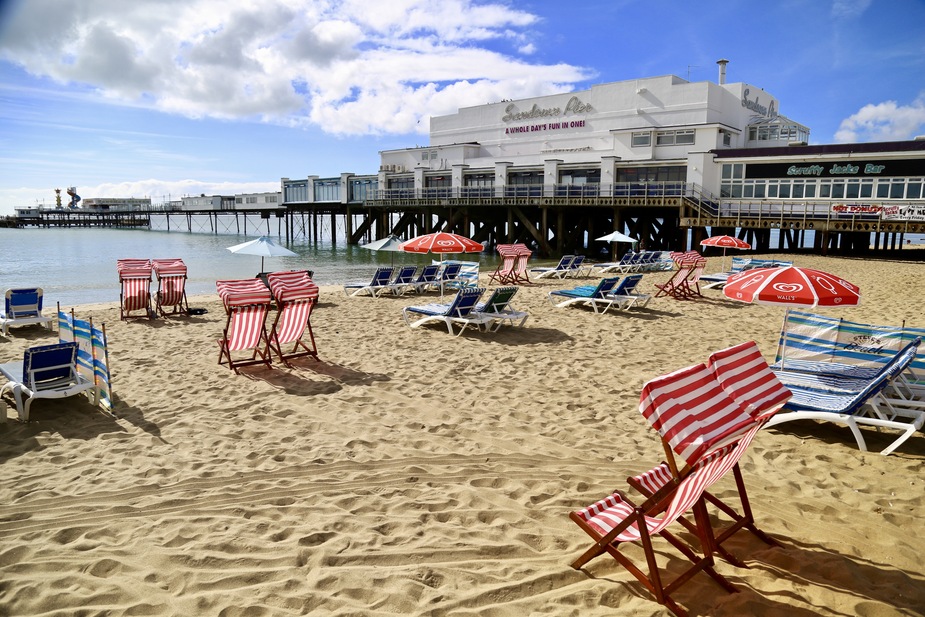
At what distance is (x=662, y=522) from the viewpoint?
269 centimetres

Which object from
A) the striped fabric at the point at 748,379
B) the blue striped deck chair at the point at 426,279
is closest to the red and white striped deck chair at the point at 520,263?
the blue striped deck chair at the point at 426,279

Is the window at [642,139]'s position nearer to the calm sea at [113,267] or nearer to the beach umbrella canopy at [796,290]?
the calm sea at [113,267]

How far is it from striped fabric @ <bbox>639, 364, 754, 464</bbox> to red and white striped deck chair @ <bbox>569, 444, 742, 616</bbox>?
0.08m

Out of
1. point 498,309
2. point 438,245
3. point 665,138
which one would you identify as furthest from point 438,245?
point 665,138

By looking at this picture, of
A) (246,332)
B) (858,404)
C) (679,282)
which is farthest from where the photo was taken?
(679,282)

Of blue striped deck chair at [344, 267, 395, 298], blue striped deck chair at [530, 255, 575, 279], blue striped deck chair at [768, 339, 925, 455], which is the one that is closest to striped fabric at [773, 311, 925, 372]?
blue striped deck chair at [768, 339, 925, 455]

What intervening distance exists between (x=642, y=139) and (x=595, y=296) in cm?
2406

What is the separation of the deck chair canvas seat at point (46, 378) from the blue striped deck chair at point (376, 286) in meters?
8.01

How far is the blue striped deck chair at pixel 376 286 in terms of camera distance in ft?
44.2

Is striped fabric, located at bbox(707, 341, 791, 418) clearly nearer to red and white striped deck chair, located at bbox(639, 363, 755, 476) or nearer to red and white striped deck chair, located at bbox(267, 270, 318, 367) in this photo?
red and white striped deck chair, located at bbox(639, 363, 755, 476)

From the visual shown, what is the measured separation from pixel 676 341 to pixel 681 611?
635 centimetres

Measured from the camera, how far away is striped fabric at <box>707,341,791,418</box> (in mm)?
3031

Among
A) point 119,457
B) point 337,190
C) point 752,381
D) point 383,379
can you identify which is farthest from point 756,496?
point 337,190

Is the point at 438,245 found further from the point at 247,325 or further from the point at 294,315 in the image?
the point at 247,325
